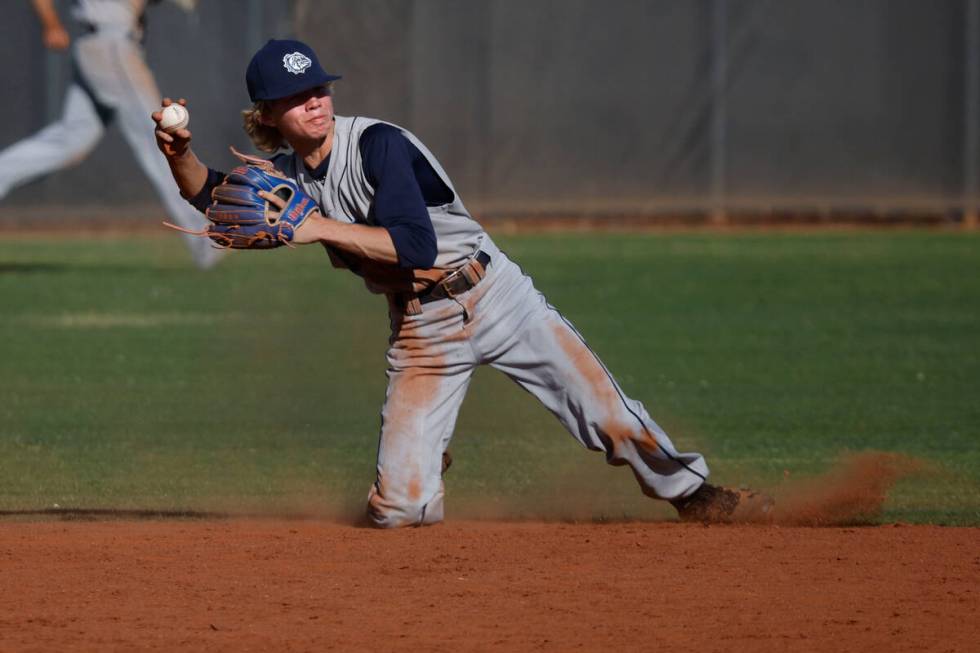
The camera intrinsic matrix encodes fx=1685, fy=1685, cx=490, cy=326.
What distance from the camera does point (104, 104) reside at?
14.1m

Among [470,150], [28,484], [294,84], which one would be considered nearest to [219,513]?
[28,484]

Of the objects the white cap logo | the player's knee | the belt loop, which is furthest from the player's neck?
the player's knee

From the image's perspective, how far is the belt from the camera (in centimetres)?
604

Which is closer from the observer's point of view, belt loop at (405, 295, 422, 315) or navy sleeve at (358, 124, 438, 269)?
navy sleeve at (358, 124, 438, 269)

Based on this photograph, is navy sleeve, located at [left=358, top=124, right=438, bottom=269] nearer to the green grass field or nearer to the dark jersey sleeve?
the dark jersey sleeve

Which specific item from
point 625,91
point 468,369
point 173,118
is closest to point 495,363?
point 468,369

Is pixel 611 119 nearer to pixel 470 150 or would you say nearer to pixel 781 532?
pixel 470 150

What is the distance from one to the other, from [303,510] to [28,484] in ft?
4.17

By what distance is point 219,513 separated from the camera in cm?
655

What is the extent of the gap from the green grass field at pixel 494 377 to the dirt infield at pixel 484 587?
0.70 metres

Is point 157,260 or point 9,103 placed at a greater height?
point 9,103

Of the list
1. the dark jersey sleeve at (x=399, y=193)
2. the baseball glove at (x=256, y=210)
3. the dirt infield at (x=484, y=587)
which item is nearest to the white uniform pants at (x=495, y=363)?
the dirt infield at (x=484, y=587)

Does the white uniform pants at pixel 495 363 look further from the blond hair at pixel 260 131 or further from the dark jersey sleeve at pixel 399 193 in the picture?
the blond hair at pixel 260 131

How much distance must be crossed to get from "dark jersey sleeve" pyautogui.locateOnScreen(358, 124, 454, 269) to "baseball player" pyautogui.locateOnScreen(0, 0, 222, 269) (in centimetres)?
823
